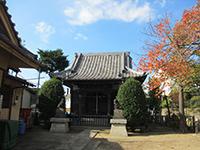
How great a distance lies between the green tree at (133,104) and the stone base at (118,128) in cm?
73

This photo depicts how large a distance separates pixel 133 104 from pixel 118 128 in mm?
1849

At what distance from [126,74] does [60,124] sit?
693 cm

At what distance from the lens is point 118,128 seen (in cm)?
910

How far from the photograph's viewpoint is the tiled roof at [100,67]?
43.4ft

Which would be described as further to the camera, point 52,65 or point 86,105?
point 52,65

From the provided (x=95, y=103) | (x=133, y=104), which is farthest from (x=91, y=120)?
(x=133, y=104)

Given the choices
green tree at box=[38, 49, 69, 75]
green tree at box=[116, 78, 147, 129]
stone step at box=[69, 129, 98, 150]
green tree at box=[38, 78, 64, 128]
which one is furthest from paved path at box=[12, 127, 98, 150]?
Result: green tree at box=[38, 49, 69, 75]

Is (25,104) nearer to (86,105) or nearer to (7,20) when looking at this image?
(86,105)

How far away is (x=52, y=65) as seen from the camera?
28.4 metres

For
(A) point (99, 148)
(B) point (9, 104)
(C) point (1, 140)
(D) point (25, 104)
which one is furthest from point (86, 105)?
(D) point (25, 104)

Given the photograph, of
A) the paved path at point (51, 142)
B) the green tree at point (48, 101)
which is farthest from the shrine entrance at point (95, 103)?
the paved path at point (51, 142)

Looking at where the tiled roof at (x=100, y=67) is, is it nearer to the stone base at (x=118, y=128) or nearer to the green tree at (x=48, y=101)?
the green tree at (x=48, y=101)

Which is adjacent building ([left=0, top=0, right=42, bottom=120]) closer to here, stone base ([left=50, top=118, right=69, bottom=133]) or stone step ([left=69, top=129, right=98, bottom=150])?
stone base ([left=50, top=118, right=69, bottom=133])

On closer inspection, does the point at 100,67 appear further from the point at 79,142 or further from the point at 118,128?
the point at 79,142
